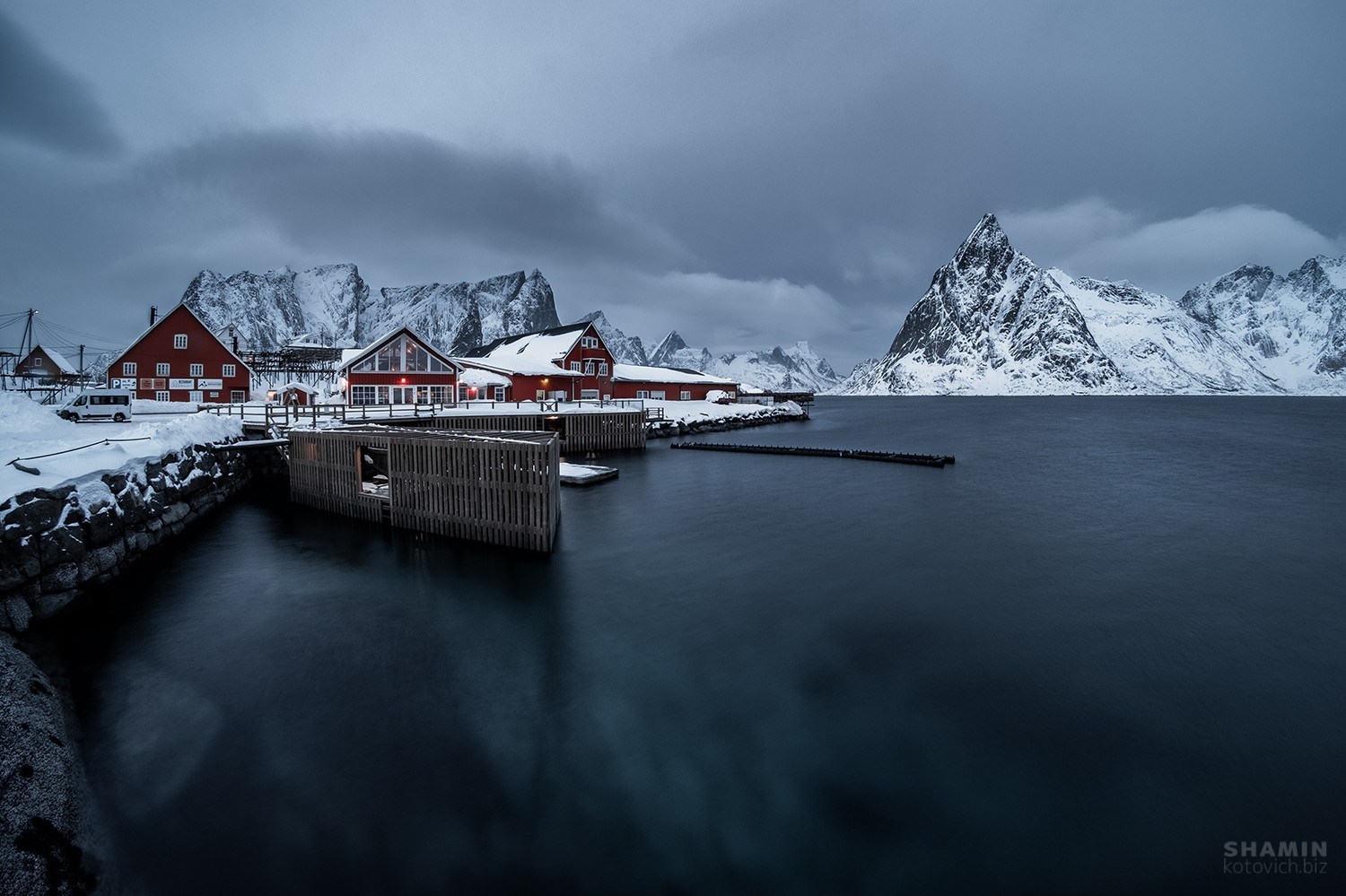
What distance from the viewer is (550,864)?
23.9 ft

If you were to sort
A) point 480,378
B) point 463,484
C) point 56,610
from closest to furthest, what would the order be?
point 56,610 < point 463,484 < point 480,378

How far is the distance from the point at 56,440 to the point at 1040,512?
138 ft

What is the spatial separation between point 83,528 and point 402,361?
123ft

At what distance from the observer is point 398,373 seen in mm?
49375

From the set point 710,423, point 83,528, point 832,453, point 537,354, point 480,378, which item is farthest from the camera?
point 537,354

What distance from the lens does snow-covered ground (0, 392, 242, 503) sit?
13.7 m

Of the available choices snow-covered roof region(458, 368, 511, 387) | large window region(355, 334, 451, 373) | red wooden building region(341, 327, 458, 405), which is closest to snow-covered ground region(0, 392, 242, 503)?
red wooden building region(341, 327, 458, 405)

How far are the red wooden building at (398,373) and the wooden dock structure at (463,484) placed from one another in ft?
82.7

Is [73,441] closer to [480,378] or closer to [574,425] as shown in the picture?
[574,425]

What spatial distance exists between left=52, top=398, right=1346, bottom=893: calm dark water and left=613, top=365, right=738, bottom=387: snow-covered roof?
60.6 metres

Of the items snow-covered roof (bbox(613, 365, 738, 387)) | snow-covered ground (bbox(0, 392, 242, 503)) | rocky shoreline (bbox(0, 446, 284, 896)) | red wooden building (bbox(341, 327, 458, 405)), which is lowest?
rocky shoreline (bbox(0, 446, 284, 896))

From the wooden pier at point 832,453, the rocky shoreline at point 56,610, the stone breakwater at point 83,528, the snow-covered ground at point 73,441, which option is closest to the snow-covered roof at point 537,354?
the wooden pier at point 832,453

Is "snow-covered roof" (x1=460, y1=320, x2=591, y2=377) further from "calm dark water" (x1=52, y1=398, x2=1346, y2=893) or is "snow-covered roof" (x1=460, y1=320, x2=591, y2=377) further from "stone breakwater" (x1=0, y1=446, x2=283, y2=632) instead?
"calm dark water" (x1=52, y1=398, x2=1346, y2=893)

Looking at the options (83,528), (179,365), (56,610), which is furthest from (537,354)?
(56,610)
